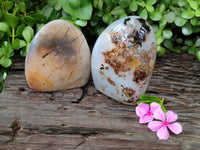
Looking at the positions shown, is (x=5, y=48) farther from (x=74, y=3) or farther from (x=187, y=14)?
(x=187, y=14)

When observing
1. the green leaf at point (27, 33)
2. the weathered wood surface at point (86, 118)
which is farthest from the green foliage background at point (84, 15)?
the weathered wood surface at point (86, 118)

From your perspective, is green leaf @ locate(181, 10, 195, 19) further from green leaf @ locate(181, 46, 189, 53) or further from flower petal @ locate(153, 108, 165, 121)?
flower petal @ locate(153, 108, 165, 121)

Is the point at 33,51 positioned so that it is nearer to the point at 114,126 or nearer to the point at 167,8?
the point at 114,126

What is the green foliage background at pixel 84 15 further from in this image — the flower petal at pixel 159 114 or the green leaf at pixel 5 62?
the flower petal at pixel 159 114

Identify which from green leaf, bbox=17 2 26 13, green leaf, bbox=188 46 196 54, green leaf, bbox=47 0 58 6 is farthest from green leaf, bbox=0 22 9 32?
green leaf, bbox=188 46 196 54

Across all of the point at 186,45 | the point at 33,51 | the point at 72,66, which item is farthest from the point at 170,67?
the point at 33,51

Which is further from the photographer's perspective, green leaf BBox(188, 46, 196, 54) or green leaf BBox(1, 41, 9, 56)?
green leaf BBox(188, 46, 196, 54)
